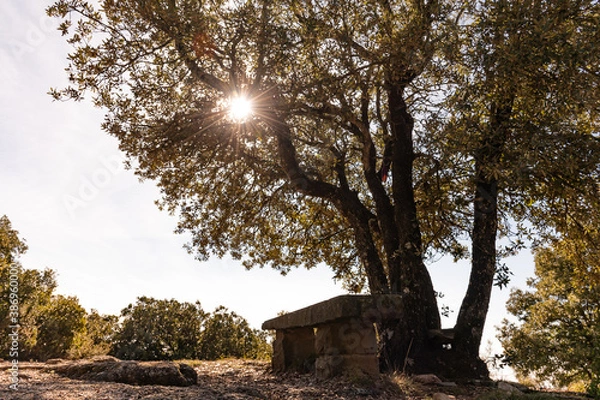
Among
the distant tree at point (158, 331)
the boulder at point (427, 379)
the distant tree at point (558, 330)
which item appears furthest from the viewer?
the distant tree at point (558, 330)

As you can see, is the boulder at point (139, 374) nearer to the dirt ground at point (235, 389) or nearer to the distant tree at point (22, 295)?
the dirt ground at point (235, 389)

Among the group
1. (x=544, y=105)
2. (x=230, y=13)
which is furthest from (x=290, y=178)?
(x=544, y=105)

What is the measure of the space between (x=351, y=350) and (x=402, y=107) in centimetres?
538

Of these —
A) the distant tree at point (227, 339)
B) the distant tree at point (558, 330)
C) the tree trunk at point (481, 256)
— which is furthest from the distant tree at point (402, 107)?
the distant tree at point (558, 330)

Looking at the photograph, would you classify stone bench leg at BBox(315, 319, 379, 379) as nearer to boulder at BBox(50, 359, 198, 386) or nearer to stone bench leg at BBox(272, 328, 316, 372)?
stone bench leg at BBox(272, 328, 316, 372)

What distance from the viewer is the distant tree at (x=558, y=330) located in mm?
19641

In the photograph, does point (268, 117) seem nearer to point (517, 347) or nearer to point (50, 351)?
point (50, 351)

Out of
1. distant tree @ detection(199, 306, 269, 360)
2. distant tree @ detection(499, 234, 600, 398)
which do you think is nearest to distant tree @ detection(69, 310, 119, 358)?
distant tree @ detection(199, 306, 269, 360)

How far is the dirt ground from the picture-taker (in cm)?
448

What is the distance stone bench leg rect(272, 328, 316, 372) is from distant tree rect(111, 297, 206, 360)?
7.00 meters

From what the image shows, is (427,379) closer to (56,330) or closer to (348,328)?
(348,328)

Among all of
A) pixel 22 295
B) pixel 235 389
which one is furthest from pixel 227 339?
pixel 235 389

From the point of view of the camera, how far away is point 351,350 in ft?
21.2

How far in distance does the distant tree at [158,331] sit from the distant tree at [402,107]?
565 centimetres
